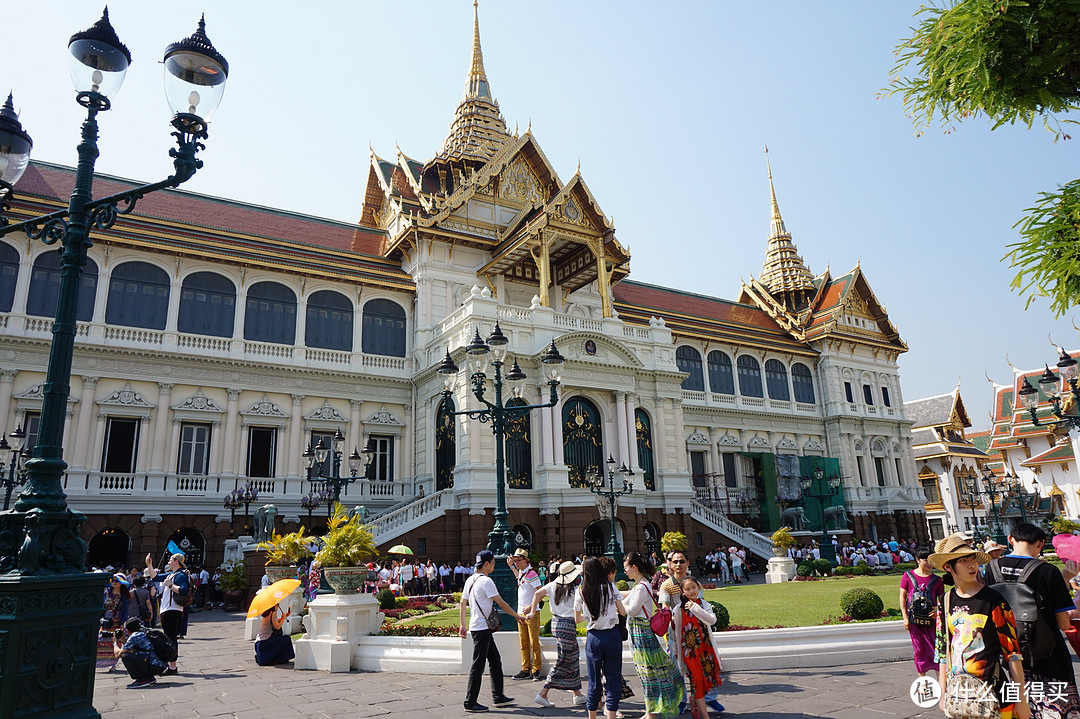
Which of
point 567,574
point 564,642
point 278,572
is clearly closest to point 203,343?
point 278,572

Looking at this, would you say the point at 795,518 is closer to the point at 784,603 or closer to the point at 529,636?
the point at 784,603

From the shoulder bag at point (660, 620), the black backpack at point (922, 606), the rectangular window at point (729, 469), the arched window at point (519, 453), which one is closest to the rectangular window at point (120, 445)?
the arched window at point (519, 453)

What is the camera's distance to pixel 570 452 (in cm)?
2427

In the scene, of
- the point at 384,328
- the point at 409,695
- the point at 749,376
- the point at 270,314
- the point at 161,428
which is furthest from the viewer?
the point at 749,376

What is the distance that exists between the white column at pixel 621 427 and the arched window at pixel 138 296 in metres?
15.7

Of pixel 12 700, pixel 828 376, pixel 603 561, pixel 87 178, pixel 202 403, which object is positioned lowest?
pixel 12 700

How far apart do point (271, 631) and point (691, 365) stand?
89.9 ft

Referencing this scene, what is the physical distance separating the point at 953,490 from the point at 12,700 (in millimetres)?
55860

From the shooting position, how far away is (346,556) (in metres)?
10.6

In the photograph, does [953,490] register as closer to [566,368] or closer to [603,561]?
[566,368]

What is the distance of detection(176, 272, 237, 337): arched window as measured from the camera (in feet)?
78.1

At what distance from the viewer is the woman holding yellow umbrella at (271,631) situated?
10148mm

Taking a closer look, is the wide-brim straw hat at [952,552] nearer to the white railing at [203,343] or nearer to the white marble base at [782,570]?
the white marble base at [782,570]

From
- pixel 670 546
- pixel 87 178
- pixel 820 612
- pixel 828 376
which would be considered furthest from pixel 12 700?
pixel 828 376
